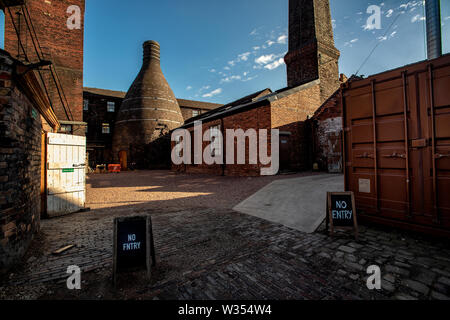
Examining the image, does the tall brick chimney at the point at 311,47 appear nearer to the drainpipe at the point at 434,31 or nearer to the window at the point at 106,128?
the drainpipe at the point at 434,31

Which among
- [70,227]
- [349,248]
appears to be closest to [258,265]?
[349,248]

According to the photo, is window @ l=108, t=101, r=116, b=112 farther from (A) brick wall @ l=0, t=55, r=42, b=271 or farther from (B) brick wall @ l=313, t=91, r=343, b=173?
(A) brick wall @ l=0, t=55, r=42, b=271

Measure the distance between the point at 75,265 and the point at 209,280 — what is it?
6.47 feet

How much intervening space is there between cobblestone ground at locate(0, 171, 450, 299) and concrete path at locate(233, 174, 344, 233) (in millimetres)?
614

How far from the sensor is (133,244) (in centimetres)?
261

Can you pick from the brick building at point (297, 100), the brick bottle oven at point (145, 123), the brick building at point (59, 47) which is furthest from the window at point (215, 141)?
the brick bottle oven at point (145, 123)

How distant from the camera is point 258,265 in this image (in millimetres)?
2760

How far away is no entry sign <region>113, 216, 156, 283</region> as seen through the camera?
2504 mm

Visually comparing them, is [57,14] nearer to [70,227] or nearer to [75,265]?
[70,227]

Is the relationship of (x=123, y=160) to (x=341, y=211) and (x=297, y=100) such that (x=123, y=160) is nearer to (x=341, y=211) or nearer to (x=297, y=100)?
(x=297, y=100)

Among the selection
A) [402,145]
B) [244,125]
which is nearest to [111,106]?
[244,125]

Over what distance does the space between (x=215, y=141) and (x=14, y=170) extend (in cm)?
1241

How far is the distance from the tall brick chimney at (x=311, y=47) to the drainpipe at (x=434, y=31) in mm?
11948

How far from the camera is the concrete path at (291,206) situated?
461 centimetres
